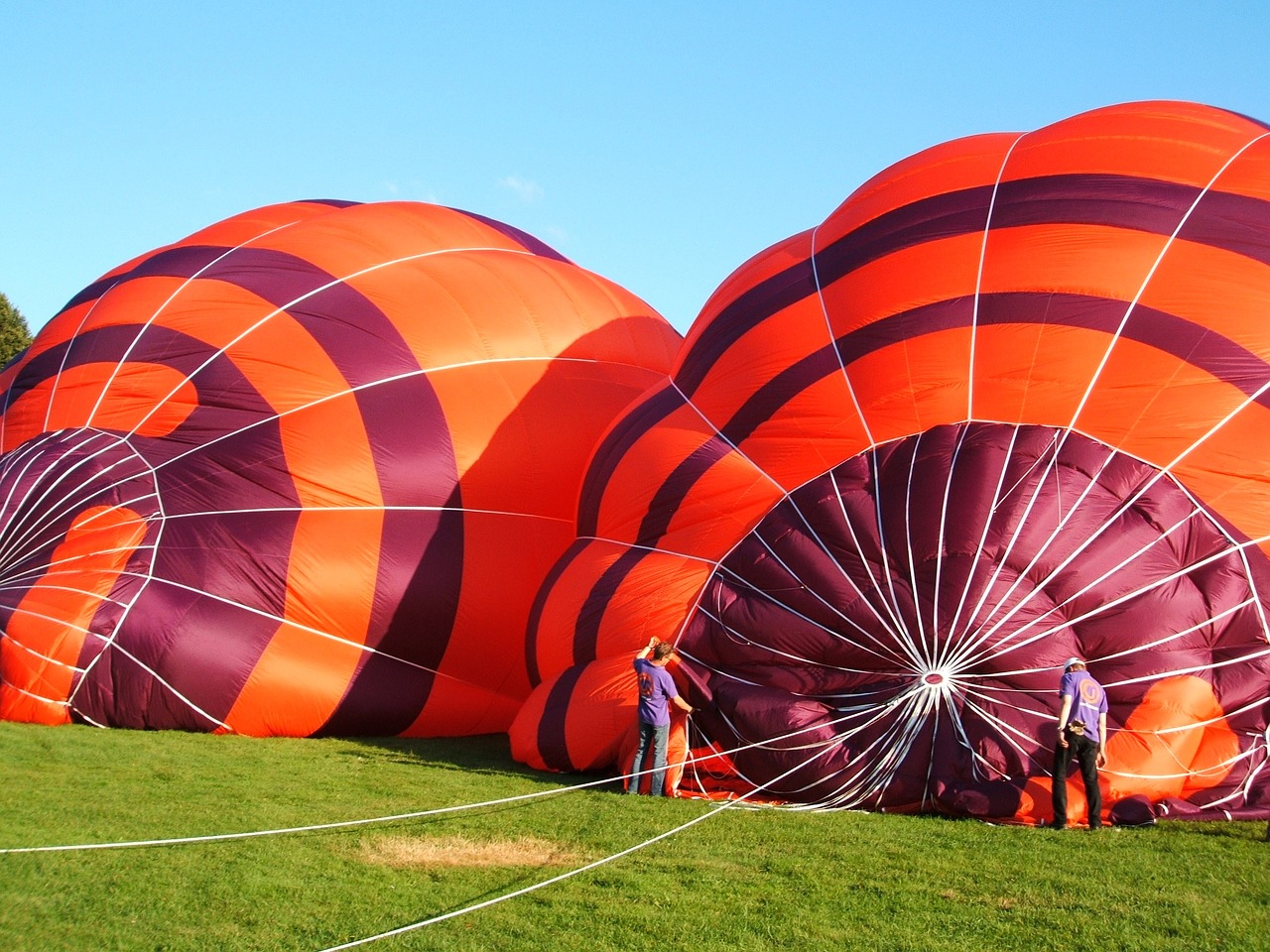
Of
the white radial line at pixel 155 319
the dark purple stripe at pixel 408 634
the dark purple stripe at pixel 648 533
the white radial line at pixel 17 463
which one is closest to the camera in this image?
the dark purple stripe at pixel 648 533

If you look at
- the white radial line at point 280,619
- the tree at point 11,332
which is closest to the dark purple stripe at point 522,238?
the white radial line at point 280,619

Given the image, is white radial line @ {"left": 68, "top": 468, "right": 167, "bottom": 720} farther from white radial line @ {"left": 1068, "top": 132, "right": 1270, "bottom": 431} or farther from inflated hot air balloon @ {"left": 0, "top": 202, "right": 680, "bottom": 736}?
white radial line @ {"left": 1068, "top": 132, "right": 1270, "bottom": 431}

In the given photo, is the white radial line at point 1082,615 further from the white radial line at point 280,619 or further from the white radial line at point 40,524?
the white radial line at point 40,524

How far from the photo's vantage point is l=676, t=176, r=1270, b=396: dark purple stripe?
22.9ft

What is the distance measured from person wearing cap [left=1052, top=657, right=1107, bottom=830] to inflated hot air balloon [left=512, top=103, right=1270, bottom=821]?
137 mm

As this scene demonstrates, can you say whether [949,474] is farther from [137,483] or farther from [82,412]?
[82,412]

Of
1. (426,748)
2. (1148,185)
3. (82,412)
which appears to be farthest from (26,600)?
(1148,185)

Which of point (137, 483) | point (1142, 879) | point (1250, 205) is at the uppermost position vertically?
point (1250, 205)

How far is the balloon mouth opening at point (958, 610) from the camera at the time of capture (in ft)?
19.4

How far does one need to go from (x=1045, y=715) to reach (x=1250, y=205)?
3.24 metres

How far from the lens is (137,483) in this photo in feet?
27.6

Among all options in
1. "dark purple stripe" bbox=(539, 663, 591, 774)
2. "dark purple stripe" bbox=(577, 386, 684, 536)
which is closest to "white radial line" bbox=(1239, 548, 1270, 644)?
"dark purple stripe" bbox=(577, 386, 684, 536)

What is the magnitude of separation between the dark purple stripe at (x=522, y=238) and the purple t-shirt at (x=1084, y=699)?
674cm

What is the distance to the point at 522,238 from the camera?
11359 millimetres
